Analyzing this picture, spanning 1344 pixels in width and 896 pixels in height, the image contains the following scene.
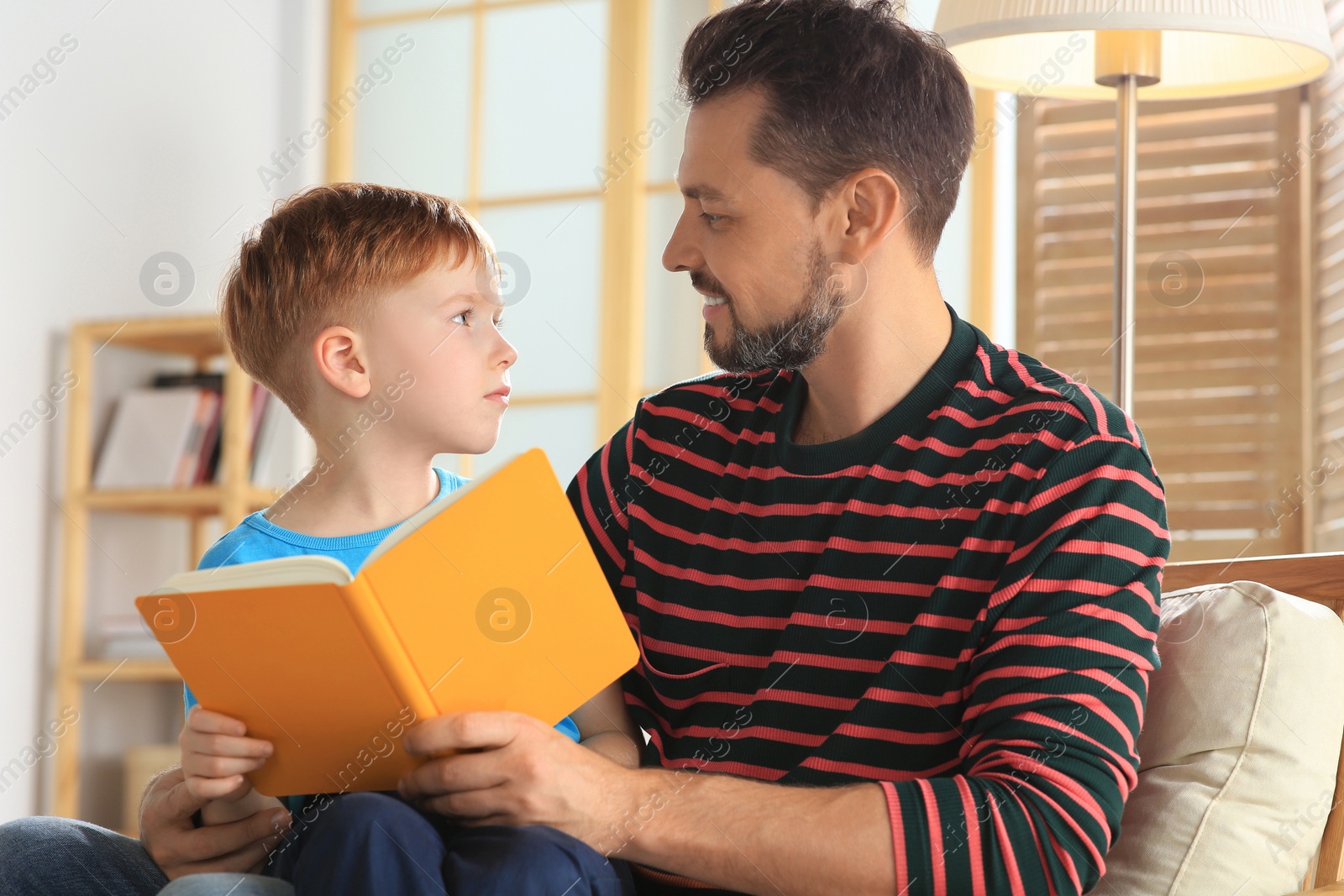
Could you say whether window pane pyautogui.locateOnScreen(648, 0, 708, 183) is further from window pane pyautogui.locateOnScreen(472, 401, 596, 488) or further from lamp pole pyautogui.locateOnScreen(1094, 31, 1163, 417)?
lamp pole pyautogui.locateOnScreen(1094, 31, 1163, 417)

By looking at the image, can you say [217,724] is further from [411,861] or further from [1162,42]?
[1162,42]

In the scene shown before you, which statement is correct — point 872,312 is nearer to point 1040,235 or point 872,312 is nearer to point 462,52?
point 1040,235

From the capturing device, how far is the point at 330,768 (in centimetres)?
103

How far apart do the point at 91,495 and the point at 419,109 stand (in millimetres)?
1344

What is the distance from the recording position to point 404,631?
0.91 m

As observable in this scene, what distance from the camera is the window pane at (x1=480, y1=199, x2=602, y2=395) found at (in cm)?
330

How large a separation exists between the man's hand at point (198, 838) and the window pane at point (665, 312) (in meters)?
2.14

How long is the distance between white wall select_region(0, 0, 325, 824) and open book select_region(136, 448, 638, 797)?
7.57 ft

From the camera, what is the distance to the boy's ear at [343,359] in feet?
4.70

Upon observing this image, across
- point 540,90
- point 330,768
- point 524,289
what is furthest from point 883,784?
point 540,90

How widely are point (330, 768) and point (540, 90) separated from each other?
2.70 meters

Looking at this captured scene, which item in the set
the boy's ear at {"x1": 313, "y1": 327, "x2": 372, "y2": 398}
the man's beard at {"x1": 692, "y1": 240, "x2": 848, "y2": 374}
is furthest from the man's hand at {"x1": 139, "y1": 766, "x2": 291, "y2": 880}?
the man's beard at {"x1": 692, "y1": 240, "x2": 848, "y2": 374}

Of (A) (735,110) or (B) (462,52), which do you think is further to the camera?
(B) (462,52)

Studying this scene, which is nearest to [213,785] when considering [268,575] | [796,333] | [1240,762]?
[268,575]
